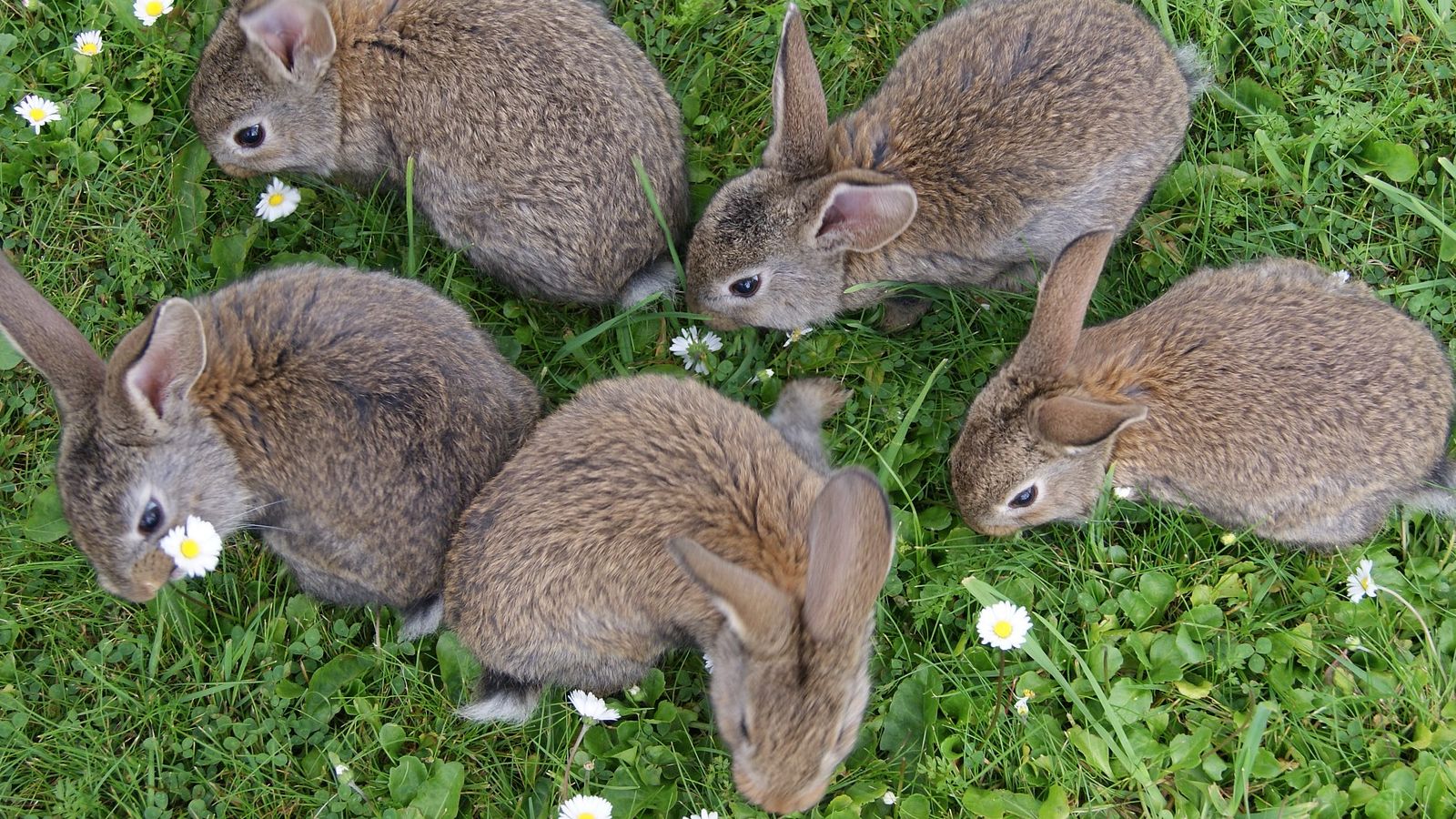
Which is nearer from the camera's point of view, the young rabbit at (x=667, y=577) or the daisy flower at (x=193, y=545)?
the young rabbit at (x=667, y=577)

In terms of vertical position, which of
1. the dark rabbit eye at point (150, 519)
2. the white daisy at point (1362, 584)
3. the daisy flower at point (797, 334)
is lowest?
the white daisy at point (1362, 584)

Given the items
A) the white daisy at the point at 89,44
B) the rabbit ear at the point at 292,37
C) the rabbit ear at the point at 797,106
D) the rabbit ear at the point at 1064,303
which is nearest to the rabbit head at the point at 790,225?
the rabbit ear at the point at 797,106

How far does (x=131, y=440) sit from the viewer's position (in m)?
4.30

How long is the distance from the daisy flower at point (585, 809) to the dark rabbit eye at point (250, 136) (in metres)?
3.24

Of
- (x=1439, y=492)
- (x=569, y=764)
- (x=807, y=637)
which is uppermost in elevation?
(x=807, y=637)

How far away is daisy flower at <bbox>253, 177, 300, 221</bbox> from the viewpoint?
534 cm

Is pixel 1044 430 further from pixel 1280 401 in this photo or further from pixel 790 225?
pixel 790 225

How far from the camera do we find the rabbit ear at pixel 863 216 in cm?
488

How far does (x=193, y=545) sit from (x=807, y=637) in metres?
2.38

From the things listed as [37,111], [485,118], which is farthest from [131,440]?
[37,111]

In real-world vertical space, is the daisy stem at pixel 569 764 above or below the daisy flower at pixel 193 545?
below

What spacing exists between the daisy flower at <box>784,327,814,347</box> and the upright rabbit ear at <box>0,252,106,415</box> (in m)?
2.80

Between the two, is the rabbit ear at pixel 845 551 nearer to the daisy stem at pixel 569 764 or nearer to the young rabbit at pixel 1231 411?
the young rabbit at pixel 1231 411

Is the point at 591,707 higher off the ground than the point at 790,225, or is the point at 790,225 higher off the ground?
the point at 790,225
